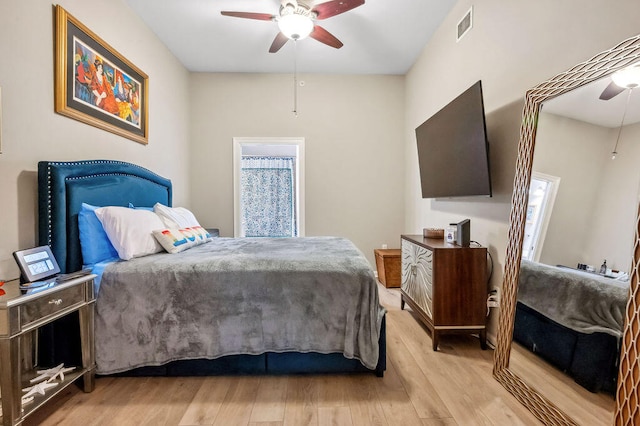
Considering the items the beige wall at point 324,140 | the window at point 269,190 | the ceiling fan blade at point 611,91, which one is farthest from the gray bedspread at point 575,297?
the window at point 269,190

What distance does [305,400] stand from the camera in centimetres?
173

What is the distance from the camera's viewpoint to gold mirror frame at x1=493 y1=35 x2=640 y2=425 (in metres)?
1.17

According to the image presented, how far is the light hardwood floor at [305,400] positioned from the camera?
158cm

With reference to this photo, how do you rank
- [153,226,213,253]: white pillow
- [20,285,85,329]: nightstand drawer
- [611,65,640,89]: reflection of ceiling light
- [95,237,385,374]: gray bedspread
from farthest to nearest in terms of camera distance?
[153,226,213,253]: white pillow → [95,237,385,374]: gray bedspread → [20,285,85,329]: nightstand drawer → [611,65,640,89]: reflection of ceiling light

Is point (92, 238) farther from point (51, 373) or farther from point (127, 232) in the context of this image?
point (51, 373)

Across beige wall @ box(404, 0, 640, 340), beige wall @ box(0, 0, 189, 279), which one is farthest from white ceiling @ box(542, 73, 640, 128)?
beige wall @ box(0, 0, 189, 279)

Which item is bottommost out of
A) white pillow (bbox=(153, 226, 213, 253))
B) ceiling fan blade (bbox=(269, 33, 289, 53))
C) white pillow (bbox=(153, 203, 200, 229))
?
white pillow (bbox=(153, 226, 213, 253))

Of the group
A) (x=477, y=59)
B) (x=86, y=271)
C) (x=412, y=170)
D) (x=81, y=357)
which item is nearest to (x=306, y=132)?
(x=412, y=170)

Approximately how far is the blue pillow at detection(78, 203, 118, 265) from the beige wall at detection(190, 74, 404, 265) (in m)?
2.40

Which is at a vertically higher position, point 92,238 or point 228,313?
point 92,238

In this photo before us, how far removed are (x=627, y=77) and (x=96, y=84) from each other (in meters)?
3.42

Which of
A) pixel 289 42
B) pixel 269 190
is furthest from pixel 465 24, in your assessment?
pixel 269 190

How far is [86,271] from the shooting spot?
184cm

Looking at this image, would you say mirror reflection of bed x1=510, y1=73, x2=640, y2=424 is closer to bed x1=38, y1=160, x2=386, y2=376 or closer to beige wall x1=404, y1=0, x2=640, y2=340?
beige wall x1=404, y1=0, x2=640, y2=340
